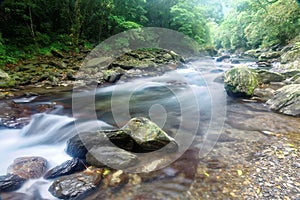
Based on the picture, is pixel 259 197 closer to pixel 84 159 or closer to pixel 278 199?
pixel 278 199

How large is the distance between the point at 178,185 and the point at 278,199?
115 centimetres

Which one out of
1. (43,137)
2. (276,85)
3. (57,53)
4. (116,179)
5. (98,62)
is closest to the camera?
(116,179)

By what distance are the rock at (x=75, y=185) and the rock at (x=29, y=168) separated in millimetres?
461

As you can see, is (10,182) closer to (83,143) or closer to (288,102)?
(83,143)

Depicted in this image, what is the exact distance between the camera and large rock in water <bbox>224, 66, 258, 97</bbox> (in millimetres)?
7141

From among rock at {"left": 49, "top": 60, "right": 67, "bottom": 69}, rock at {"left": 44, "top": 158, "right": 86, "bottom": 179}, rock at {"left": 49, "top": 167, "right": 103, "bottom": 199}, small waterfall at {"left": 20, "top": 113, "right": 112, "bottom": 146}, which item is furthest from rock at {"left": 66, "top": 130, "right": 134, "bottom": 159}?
rock at {"left": 49, "top": 60, "right": 67, "bottom": 69}

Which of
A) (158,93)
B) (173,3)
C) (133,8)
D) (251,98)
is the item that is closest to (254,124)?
(251,98)

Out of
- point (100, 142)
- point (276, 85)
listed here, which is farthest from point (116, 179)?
point (276, 85)

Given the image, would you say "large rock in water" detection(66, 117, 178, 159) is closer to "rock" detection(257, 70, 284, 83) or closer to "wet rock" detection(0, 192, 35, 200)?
"wet rock" detection(0, 192, 35, 200)

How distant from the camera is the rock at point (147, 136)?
12.5 ft

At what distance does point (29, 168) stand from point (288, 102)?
5.74 m

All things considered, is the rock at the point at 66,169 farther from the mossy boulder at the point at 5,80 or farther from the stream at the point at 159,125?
the mossy boulder at the point at 5,80

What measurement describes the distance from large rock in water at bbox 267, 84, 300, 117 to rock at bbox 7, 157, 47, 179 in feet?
17.3

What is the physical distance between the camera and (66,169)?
10.8 ft
